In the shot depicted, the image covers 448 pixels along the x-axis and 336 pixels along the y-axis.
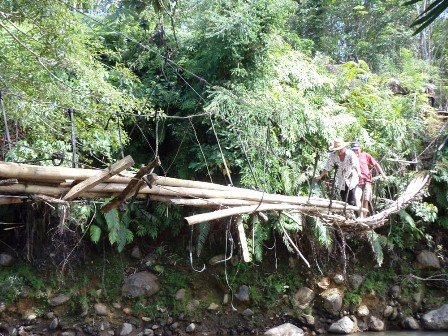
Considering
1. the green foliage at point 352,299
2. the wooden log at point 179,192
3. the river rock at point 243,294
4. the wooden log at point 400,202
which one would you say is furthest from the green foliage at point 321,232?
the wooden log at point 179,192

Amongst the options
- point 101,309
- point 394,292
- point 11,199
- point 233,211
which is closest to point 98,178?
point 11,199

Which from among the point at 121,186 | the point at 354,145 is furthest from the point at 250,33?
the point at 121,186

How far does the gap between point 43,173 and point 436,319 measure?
580 cm

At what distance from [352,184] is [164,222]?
8.64 feet

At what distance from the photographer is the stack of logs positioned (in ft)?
6.48

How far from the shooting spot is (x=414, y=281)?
6.75m

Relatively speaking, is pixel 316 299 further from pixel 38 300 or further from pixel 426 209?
pixel 38 300

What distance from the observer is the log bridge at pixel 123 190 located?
1982 millimetres

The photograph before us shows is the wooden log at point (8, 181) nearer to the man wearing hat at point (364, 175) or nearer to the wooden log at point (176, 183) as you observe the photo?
the wooden log at point (176, 183)

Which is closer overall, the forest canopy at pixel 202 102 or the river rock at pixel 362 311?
the forest canopy at pixel 202 102

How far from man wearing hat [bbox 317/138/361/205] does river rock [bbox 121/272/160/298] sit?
2.66 meters

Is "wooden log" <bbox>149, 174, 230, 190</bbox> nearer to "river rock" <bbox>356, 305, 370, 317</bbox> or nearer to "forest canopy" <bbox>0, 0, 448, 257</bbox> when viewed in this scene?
"forest canopy" <bbox>0, 0, 448, 257</bbox>

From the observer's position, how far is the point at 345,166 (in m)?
4.48

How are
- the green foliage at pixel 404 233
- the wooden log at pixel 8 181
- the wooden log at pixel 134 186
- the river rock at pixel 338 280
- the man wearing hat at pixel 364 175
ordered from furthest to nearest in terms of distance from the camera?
the green foliage at pixel 404 233 < the river rock at pixel 338 280 < the man wearing hat at pixel 364 175 < the wooden log at pixel 134 186 < the wooden log at pixel 8 181
